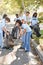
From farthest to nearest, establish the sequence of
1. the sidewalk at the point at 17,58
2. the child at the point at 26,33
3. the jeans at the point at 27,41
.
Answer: the jeans at the point at 27,41 < the child at the point at 26,33 < the sidewalk at the point at 17,58

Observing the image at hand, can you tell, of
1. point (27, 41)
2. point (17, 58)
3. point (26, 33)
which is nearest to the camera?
point (17, 58)

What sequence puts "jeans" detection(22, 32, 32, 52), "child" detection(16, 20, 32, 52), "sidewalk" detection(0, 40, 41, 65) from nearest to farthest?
"sidewalk" detection(0, 40, 41, 65)
"child" detection(16, 20, 32, 52)
"jeans" detection(22, 32, 32, 52)

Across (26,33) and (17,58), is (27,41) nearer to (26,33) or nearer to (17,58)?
(26,33)

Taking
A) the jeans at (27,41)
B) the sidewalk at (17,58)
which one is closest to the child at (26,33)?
the jeans at (27,41)

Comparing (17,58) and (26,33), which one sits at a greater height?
(26,33)

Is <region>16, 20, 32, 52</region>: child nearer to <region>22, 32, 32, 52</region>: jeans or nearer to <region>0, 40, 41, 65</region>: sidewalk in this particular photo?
<region>22, 32, 32, 52</region>: jeans

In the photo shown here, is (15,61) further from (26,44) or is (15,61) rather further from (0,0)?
(0,0)

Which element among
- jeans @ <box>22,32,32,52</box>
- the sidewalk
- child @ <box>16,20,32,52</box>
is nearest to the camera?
the sidewalk

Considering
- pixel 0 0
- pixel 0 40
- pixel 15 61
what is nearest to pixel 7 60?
pixel 15 61

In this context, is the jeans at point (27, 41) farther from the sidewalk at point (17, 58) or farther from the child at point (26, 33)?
the sidewalk at point (17, 58)

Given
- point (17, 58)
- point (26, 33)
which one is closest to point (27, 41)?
point (26, 33)

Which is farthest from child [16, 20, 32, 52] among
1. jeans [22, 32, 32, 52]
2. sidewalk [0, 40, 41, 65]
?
sidewalk [0, 40, 41, 65]

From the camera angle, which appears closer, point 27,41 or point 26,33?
point 26,33

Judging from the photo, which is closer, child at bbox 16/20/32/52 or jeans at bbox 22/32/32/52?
child at bbox 16/20/32/52
